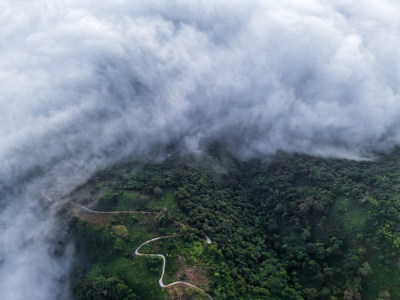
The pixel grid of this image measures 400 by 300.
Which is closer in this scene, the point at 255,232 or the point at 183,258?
the point at 183,258

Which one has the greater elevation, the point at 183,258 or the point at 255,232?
the point at 183,258

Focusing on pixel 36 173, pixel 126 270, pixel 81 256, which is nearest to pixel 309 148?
pixel 126 270

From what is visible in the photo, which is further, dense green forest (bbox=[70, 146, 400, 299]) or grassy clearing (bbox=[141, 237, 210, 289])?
grassy clearing (bbox=[141, 237, 210, 289])

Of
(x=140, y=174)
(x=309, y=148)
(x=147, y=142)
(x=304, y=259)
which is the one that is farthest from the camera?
(x=147, y=142)

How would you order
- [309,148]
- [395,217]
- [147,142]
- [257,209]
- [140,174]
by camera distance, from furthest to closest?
[147,142]
[309,148]
[140,174]
[257,209]
[395,217]

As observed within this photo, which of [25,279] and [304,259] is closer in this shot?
[304,259]

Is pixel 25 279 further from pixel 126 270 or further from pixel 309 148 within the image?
pixel 309 148

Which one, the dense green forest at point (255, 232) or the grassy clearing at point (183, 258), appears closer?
the dense green forest at point (255, 232)

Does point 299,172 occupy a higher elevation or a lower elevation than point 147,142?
higher
